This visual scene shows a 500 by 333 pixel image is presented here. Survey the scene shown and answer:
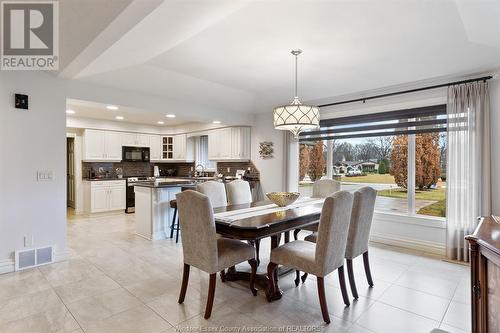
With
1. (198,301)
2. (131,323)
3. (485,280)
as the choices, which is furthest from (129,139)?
(485,280)

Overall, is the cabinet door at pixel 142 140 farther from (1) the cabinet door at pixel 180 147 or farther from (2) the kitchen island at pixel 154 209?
(2) the kitchen island at pixel 154 209

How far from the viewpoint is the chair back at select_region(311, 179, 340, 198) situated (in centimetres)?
400

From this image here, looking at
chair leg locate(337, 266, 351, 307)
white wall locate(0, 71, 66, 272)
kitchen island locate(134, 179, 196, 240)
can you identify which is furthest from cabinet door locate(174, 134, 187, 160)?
chair leg locate(337, 266, 351, 307)

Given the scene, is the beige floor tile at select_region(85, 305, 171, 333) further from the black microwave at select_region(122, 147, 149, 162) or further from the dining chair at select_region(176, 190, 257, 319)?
the black microwave at select_region(122, 147, 149, 162)

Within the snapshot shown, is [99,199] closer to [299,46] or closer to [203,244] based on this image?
[203,244]

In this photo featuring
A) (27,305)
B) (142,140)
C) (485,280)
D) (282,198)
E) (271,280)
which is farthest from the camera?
(142,140)

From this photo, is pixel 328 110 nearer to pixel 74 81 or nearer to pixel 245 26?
pixel 245 26

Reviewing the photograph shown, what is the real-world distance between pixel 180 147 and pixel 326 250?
6324 mm

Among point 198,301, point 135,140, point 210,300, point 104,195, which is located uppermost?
point 135,140

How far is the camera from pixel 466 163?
3.45 meters

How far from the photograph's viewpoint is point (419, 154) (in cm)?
417

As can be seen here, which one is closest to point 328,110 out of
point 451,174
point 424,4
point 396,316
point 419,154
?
point 419,154

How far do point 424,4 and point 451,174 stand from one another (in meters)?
2.32

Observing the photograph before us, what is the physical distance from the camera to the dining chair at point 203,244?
2188 mm
